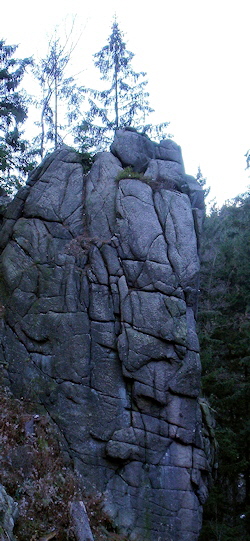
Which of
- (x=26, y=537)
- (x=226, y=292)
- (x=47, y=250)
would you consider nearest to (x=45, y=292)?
(x=47, y=250)

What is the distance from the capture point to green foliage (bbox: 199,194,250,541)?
60.4 feet

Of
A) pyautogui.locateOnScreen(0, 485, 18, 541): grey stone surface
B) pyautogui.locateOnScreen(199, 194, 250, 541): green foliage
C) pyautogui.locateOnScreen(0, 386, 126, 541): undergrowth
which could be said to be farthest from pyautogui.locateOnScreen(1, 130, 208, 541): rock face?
pyautogui.locateOnScreen(199, 194, 250, 541): green foliage

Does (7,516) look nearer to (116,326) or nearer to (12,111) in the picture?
(116,326)

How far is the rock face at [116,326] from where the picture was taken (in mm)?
11883

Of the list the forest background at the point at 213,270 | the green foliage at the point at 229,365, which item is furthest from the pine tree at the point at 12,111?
the green foliage at the point at 229,365

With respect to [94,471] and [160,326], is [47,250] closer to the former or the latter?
[160,326]

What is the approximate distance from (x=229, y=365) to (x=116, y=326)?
996 centimetres

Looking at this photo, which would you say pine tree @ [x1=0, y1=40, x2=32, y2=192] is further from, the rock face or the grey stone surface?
the grey stone surface

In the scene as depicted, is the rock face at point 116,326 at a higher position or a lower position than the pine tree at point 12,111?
lower

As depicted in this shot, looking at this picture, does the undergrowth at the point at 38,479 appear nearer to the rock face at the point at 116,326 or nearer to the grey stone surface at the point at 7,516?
the grey stone surface at the point at 7,516

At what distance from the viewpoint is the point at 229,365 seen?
21.3m

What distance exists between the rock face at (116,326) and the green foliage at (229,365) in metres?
6.21

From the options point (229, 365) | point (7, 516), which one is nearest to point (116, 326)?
point (7, 516)

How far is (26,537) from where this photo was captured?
8180 mm
